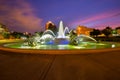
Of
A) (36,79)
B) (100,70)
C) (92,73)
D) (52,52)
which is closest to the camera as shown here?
(36,79)

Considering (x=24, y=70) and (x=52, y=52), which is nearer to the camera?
(x=24, y=70)

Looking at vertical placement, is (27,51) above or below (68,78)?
above

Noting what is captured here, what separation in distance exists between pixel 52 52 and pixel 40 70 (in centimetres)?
336

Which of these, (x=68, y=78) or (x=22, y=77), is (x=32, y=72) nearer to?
(x=22, y=77)

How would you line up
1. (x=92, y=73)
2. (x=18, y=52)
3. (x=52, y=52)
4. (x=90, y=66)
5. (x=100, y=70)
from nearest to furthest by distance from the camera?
(x=92, y=73) < (x=100, y=70) < (x=90, y=66) < (x=52, y=52) < (x=18, y=52)

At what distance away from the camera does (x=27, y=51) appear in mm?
10016

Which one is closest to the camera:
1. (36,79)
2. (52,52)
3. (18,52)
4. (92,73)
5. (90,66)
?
(36,79)

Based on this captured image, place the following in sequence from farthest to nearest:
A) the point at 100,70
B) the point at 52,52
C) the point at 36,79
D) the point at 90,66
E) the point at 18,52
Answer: the point at 18,52
the point at 52,52
the point at 90,66
the point at 100,70
the point at 36,79

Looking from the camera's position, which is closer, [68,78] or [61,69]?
[68,78]

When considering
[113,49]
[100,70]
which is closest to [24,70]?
[100,70]

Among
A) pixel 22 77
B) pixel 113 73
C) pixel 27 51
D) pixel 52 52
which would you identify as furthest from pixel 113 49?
pixel 22 77

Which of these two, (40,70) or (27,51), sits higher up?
(27,51)

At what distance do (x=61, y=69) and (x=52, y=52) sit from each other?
327 cm

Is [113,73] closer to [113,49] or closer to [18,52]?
[113,49]
